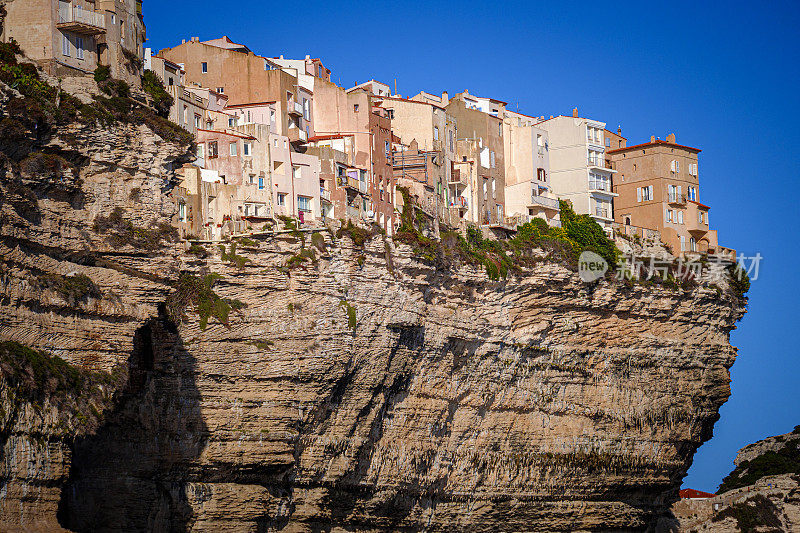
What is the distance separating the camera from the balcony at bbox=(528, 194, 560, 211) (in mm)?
73056

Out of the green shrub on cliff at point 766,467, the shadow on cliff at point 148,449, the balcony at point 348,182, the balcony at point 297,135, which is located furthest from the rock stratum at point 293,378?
the green shrub on cliff at point 766,467

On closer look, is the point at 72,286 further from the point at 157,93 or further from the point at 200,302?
the point at 157,93

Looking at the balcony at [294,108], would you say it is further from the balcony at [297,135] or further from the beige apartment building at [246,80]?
the balcony at [297,135]

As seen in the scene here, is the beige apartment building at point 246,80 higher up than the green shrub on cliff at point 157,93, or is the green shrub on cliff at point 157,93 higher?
the beige apartment building at point 246,80

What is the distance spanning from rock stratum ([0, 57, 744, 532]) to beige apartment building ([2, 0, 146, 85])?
10.2 ft

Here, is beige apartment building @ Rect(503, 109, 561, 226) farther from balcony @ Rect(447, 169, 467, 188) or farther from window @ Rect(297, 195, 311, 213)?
window @ Rect(297, 195, 311, 213)

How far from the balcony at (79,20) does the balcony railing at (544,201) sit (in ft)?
94.3

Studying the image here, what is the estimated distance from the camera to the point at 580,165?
77.6 m

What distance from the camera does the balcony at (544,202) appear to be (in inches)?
2876

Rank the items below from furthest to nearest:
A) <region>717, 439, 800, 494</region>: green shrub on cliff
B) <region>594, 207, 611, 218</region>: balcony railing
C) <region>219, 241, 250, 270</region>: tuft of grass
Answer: <region>717, 439, 800, 494</region>: green shrub on cliff → <region>594, 207, 611, 218</region>: balcony railing → <region>219, 241, 250, 270</region>: tuft of grass

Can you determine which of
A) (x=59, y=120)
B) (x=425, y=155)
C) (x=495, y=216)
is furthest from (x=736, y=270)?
(x=59, y=120)

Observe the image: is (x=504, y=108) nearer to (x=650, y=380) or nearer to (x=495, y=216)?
(x=495, y=216)

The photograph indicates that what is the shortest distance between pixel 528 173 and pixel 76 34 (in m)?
30.9

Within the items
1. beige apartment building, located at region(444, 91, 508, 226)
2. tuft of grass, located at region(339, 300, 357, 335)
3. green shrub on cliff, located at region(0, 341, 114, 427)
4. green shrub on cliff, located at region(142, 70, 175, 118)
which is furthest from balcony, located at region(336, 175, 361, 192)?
green shrub on cliff, located at region(0, 341, 114, 427)
